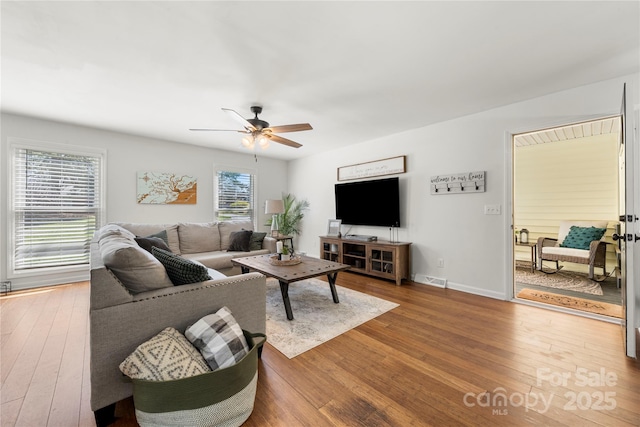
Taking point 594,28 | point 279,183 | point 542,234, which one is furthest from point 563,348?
point 279,183

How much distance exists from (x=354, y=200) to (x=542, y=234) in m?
3.73

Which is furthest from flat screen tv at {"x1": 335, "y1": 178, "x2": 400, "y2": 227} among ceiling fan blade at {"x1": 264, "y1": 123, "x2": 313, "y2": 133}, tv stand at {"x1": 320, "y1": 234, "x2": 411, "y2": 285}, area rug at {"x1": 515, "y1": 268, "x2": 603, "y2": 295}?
area rug at {"x1": 515, "y1": 268, "x2": 603, "y2": 295}

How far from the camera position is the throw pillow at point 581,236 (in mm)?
4148

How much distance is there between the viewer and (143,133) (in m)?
4.29

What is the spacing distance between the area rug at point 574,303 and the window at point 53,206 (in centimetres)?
625

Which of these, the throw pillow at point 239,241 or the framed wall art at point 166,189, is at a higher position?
the framed wall art at point 166,189

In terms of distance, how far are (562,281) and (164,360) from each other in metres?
5.16

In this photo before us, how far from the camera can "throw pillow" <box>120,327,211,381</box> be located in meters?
1.24

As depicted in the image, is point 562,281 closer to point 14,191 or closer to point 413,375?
point 413,375

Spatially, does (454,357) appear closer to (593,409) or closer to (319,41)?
(593,409)

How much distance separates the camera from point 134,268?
1467mm

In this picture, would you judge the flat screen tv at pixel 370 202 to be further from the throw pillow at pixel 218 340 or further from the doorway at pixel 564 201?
the throw pillow at pixel 218 340

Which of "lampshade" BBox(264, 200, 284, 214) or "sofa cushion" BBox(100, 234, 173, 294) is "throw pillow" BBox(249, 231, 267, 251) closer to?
"lampshade" BBox(264, 200, 284, 214)

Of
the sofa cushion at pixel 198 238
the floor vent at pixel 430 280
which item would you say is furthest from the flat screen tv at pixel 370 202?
the sofa cushion at pixel 198 238
